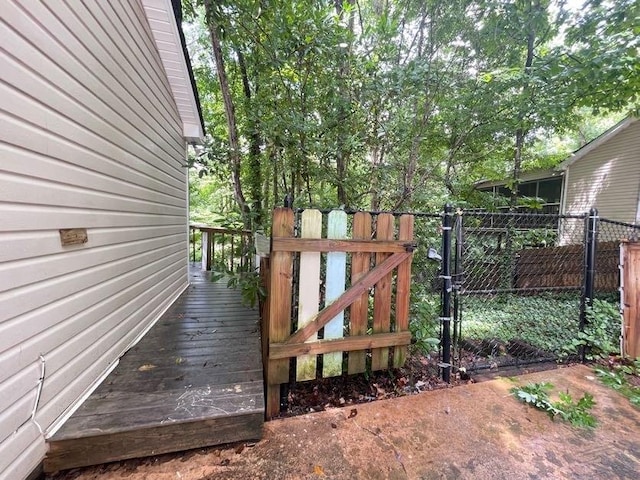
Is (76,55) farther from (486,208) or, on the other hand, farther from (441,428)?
(486,208)

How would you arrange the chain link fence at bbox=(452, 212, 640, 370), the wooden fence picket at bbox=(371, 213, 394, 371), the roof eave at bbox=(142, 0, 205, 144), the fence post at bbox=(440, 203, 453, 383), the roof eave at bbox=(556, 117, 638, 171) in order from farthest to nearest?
the roof eave at bbox=(556, 117, 638, 171) → the roof eave at bbox=(142, 0, 205, 144) → the chain link fence at bbox=(452, 212, 640, 370) → the fence post at bbox=(440, 203, 453, 383) → the wooden fence picket at bbox=(371, 213, 394, 371)

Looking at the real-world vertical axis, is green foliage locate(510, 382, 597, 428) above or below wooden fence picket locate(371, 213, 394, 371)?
below

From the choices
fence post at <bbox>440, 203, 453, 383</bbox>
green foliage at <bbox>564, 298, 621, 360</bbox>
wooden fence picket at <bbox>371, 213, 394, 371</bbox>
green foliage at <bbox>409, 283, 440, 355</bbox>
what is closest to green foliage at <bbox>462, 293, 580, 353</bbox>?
green foliage at <bbox>564, 298, 621, 360</bbox>

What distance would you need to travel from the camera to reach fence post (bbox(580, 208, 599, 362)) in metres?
2.64

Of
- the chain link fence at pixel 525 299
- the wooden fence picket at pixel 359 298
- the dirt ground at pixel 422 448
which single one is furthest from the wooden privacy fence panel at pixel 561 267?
the wooden fence picket at pixel 359 298

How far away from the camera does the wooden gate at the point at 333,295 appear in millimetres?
1833

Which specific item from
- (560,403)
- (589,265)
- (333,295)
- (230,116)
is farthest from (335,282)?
(230,116)

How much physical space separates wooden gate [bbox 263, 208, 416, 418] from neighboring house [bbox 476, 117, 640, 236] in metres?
9.12

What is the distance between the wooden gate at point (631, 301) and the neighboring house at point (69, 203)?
14.7 ft

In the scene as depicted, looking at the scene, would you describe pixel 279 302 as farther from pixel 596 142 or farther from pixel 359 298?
pixel 596 142

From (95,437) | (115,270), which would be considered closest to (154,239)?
(115,270)

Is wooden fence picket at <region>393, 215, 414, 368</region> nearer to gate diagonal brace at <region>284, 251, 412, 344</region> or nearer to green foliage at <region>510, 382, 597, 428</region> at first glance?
gate diagonal brace at <region>284, 251, 412, 344</region>

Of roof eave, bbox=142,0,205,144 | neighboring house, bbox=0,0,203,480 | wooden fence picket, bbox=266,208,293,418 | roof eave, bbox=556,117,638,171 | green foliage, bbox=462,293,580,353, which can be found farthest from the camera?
roof eave, bbox=556,117,638,171

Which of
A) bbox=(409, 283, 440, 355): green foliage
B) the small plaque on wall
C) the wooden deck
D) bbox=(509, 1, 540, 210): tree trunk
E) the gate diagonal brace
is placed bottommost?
the wooden deck
